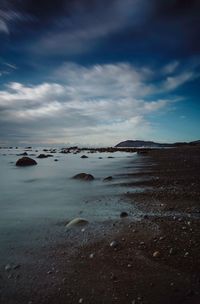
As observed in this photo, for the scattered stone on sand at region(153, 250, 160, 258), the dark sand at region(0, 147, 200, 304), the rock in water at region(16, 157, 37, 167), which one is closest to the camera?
the dark sand at region(0, 147, 200, 304)

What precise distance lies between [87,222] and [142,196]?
2818 millimetres

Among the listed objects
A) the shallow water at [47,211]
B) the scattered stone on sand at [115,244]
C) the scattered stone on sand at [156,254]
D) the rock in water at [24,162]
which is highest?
the rock in water at [24,162]

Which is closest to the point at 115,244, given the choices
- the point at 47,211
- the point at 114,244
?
the point at 114,244

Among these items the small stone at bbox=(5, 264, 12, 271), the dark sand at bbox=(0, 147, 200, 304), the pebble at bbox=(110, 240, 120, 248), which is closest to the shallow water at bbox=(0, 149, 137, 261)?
the small stone at bbox=(5, 264, 12, 271)

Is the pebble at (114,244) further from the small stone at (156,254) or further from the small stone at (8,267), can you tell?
the small stone at (8,267)

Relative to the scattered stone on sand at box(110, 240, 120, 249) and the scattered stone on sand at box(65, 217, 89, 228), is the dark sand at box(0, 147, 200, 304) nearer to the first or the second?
the scattered stone on sand at box(110, 240, 120, 249)

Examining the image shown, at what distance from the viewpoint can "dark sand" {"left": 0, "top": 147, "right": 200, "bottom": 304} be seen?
8.00 feet

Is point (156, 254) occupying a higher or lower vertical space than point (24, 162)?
lower

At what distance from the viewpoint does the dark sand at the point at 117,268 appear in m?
2.44

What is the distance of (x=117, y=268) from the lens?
2955mm

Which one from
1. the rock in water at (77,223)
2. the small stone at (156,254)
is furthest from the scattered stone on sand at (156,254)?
the rock in water at (77,223)

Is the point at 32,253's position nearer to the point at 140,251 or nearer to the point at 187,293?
the point at 140,251

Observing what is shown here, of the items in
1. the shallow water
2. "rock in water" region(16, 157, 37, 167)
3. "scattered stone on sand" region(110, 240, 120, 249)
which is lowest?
the shallow water

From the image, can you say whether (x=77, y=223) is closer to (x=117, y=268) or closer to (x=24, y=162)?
(x=117, y=268)
